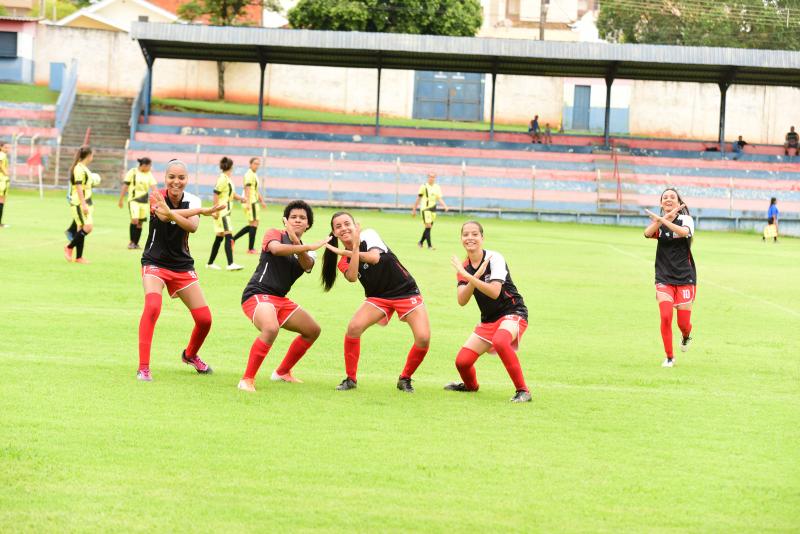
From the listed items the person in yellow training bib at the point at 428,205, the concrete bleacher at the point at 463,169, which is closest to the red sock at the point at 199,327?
Result: the person in yellow training bib at the point at 428,205

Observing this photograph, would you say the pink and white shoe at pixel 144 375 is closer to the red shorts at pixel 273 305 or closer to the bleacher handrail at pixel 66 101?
the red shorts at pixel 273 305

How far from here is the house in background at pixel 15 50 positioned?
68.9m

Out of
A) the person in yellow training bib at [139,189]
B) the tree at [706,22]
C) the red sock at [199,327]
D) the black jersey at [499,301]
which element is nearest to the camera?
the black jersey at [499,301]

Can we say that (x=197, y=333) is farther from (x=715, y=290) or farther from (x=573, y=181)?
(x=573, y=181)

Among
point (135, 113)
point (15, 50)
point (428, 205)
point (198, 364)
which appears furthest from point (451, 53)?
point (198, 364)

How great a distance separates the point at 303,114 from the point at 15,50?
1667cm

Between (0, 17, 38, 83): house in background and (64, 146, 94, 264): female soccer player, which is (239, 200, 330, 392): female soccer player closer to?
(64, 146, 94, 264): female soccer player

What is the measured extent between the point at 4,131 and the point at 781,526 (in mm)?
50187

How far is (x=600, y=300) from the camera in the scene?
2105 cm

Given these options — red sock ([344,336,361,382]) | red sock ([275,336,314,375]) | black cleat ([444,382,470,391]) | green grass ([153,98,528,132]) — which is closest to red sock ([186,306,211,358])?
red sock ([275,336,314,375])

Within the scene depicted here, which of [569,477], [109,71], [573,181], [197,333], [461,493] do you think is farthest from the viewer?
[109,71]

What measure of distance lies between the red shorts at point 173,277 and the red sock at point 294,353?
1.08 metres

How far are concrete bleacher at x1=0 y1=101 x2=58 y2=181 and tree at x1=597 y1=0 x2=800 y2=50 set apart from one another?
47453 mm

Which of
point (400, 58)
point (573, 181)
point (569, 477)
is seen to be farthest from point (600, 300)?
point (400, 58)
